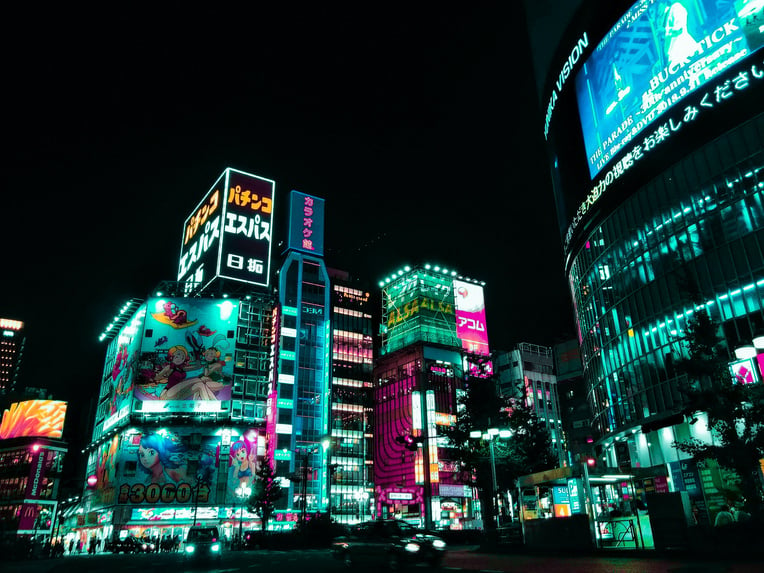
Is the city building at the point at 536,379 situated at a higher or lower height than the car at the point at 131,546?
higher

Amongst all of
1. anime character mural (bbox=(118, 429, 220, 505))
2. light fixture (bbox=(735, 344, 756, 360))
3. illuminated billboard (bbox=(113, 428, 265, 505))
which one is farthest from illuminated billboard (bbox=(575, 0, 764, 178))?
anime character mural (bbox=(118, 429, 220, 505))

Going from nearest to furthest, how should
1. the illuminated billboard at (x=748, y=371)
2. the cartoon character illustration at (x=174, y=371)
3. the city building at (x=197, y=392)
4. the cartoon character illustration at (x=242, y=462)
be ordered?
the illuminated billboard at (x=748, y=371) < the city building at (x=197, y=392) < the cartoon character illustration at (x=242, y=462) < the cartoon character illustration at (x=174, y=371)

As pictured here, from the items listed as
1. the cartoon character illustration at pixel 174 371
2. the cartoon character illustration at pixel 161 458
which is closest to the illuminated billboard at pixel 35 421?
the cartoon character illustration at pixel 161 458

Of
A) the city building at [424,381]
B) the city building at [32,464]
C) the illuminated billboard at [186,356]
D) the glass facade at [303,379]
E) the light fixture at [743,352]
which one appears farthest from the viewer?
the city building at [424,381]

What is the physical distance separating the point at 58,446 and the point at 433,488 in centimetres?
6797

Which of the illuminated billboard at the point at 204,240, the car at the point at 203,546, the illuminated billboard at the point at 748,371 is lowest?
the car at the point at 203,546

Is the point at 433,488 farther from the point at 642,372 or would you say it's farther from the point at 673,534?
the point at 673,534

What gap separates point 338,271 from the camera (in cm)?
13262

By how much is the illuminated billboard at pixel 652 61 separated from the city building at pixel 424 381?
5149 cm

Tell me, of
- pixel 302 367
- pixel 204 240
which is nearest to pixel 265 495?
pixel 302 367

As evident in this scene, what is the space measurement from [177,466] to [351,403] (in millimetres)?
39166

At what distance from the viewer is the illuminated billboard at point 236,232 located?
9544 centimetres

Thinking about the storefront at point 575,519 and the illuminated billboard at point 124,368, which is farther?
the illuminated billboard at point 124,368

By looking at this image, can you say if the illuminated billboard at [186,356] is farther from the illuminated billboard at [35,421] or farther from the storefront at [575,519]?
the storefront at [575,519]
